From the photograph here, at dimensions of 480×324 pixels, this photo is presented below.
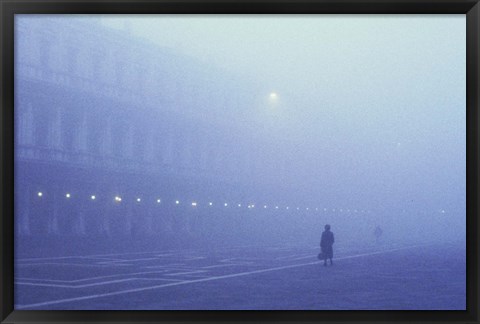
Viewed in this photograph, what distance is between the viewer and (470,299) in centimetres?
639

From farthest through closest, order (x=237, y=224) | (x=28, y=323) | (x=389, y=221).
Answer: (x=389, y=221) < (x=237, y=224) < (x=28, y=323)

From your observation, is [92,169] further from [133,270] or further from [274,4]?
[274,4]

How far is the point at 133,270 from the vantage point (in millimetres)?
21484

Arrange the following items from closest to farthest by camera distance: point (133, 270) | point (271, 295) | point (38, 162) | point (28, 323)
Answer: point (28, 323) → point (271, 295) → point (133, 270) → point (38, 162)

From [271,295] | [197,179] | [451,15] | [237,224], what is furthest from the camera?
[237,224]

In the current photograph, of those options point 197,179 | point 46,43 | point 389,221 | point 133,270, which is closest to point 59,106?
point 46,43

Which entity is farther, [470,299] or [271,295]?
[271,295]

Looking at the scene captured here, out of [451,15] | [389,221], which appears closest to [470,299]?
[451,15]

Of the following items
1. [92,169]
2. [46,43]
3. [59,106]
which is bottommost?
[92,169]

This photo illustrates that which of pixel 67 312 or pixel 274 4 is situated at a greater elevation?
pixel 274 4

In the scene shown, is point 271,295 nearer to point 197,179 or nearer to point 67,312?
point 67,312

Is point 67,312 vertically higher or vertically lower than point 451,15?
lower

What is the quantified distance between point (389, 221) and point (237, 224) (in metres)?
60.2

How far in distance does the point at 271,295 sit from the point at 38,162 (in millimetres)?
24112
